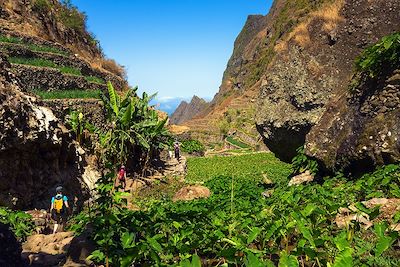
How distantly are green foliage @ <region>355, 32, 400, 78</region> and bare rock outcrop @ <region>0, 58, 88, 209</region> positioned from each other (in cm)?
1080

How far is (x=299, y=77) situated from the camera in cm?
1384

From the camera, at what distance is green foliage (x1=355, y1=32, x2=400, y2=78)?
30.0ft

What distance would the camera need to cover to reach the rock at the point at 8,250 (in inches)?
203

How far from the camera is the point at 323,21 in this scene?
46.9 ft

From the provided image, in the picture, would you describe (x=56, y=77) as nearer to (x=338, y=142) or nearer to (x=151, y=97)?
(x=151, y=97)

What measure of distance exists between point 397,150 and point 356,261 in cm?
533

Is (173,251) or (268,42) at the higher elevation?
(268,42)

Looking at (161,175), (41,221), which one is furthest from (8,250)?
(161,175)

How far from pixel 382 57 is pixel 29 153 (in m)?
11.7

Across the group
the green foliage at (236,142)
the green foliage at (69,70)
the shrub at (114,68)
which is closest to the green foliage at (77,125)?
the green foliage at (69,70)

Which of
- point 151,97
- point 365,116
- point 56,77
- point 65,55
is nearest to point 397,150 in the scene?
point 365,116

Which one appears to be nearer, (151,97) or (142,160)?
(142,160)

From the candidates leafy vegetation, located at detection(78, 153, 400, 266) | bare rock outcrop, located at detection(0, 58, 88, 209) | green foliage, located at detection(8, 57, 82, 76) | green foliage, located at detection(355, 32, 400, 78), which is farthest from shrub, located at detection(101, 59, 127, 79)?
leafy vegetation, located at detection(78, 153, 400, 266)

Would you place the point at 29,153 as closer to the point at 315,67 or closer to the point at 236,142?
the point at 315,67
